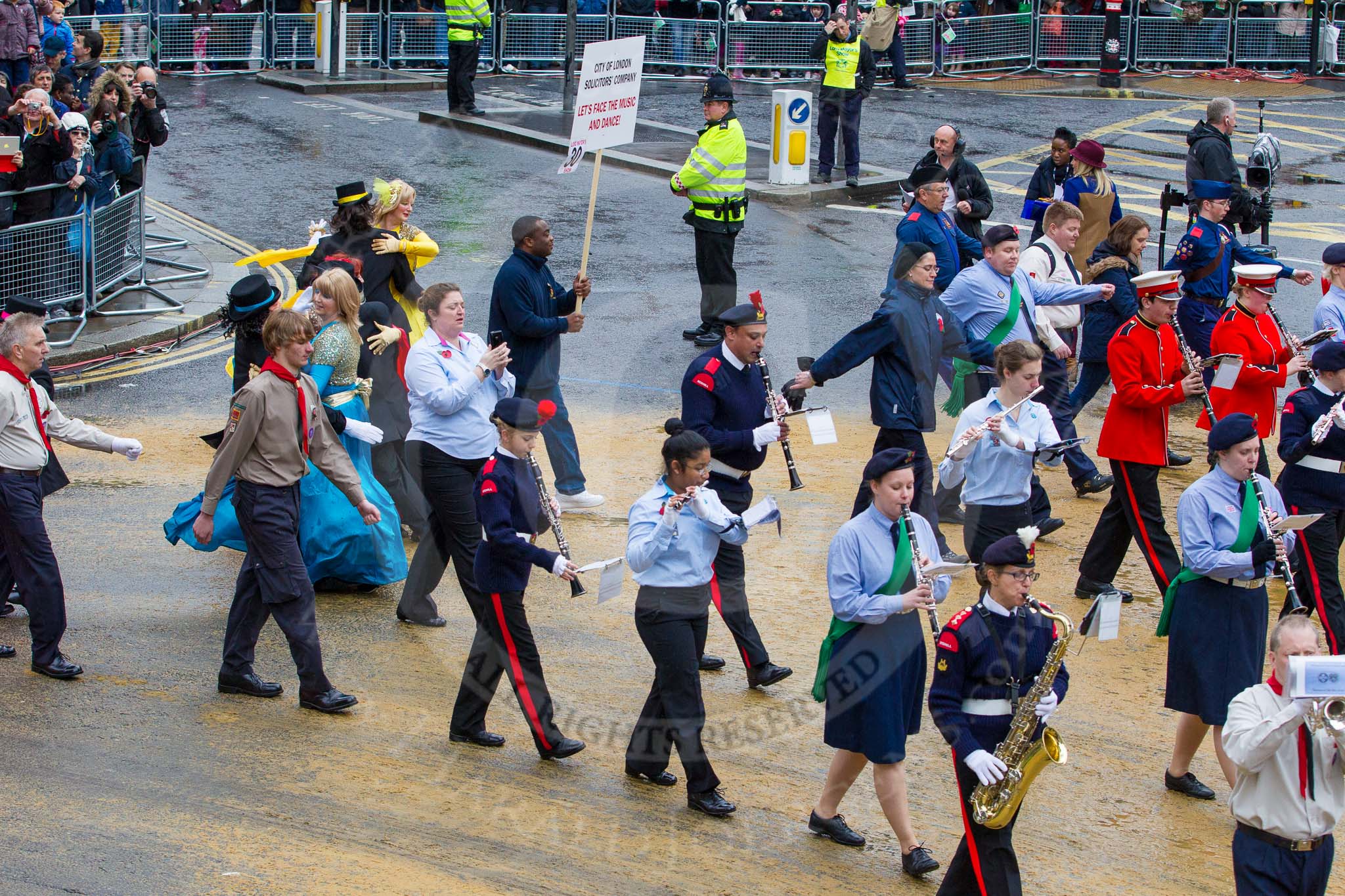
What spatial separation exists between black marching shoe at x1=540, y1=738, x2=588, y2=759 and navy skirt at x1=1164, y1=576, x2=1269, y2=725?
266 cm

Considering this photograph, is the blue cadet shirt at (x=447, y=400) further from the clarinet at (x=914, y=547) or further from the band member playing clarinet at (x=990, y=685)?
the band member playing clarinet at (x=990, y=685)

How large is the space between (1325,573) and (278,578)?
532 centimetres

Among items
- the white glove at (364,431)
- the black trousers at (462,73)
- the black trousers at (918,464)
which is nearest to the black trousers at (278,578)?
the white glove at (364,431)

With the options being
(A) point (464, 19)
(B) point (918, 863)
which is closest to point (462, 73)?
(A) point (464, 19)

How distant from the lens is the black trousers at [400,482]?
9594 mm

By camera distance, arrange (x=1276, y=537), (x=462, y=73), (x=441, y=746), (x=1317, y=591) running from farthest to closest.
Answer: (x=462, y=73) < (x=1317, y=591) < (x=441, y=746) < (x=1276, y=537)

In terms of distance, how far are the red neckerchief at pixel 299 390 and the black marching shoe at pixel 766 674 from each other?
8.11 feet

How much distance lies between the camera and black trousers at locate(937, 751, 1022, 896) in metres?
5.86

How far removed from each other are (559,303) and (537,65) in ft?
58.5

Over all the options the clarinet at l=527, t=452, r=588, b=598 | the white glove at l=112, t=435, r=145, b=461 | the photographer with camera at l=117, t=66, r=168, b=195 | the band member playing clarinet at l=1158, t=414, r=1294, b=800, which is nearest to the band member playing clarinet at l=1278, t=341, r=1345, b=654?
the band member playing clarinet at l=1158, t=414, r=1294, b=800

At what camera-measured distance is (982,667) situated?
5.93 metres

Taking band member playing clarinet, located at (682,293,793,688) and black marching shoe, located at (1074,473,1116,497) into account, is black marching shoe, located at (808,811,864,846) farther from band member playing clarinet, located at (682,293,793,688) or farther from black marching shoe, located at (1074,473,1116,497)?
black marching shoe, located at (1074,473,1116,497)

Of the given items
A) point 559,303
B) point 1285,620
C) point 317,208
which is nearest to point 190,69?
point 317,208

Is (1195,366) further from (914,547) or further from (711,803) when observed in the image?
(711,803)
